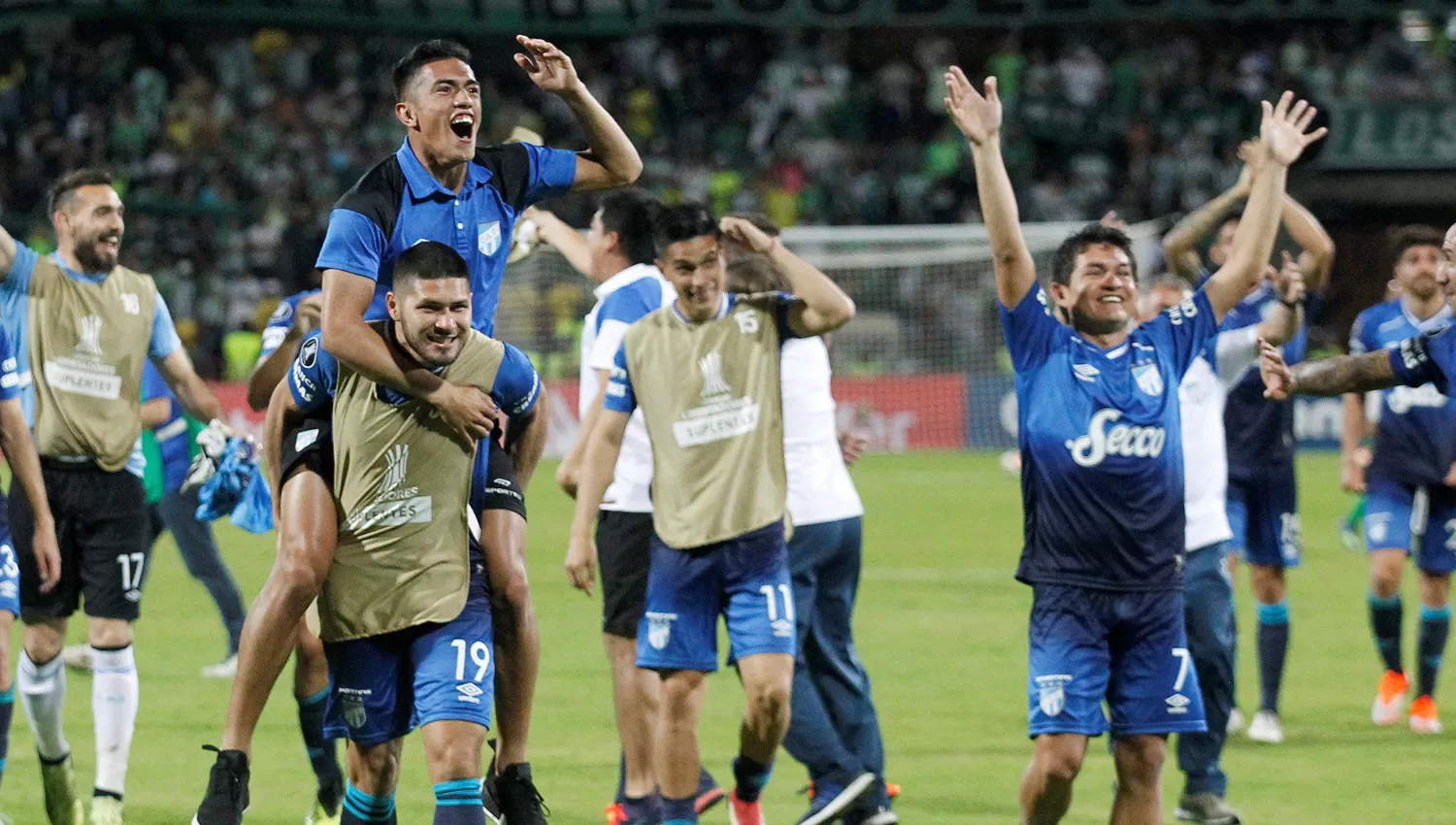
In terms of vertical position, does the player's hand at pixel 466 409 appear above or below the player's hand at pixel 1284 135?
below

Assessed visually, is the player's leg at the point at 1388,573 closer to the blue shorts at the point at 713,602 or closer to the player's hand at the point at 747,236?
the blue shorts at the point at 713,602

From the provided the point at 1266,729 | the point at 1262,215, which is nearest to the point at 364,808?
the point at 1262,215

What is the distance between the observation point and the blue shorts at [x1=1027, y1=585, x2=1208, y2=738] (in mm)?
6250

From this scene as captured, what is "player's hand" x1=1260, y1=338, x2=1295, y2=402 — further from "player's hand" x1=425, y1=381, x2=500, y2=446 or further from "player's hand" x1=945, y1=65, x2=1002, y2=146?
"player's hand" x1=425, y1=381, x2=500, y2=446

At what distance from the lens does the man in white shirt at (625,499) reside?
748cm

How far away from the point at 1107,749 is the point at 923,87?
25.5 metres

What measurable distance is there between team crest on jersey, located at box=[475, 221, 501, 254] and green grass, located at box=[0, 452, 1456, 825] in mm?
2820

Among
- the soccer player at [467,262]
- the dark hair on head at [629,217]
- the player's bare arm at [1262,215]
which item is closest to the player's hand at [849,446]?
the dark hair on head at [629,217]

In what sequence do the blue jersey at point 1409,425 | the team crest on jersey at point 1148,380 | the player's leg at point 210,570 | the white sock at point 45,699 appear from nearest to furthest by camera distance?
the team crest on jersey at point 1148,380
the white sock at point 45,699
the blue jersey at point 1409,425
the player's leg at point 210,570

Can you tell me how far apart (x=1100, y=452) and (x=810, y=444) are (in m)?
1.85

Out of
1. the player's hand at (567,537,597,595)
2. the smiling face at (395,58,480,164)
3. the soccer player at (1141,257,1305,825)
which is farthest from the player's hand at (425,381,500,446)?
the soccer player at (1141,257,1305,825)

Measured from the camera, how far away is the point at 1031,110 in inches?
1300

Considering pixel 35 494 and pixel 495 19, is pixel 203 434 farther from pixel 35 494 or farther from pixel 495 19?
pixel 495 19

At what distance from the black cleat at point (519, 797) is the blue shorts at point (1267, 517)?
208 inches
